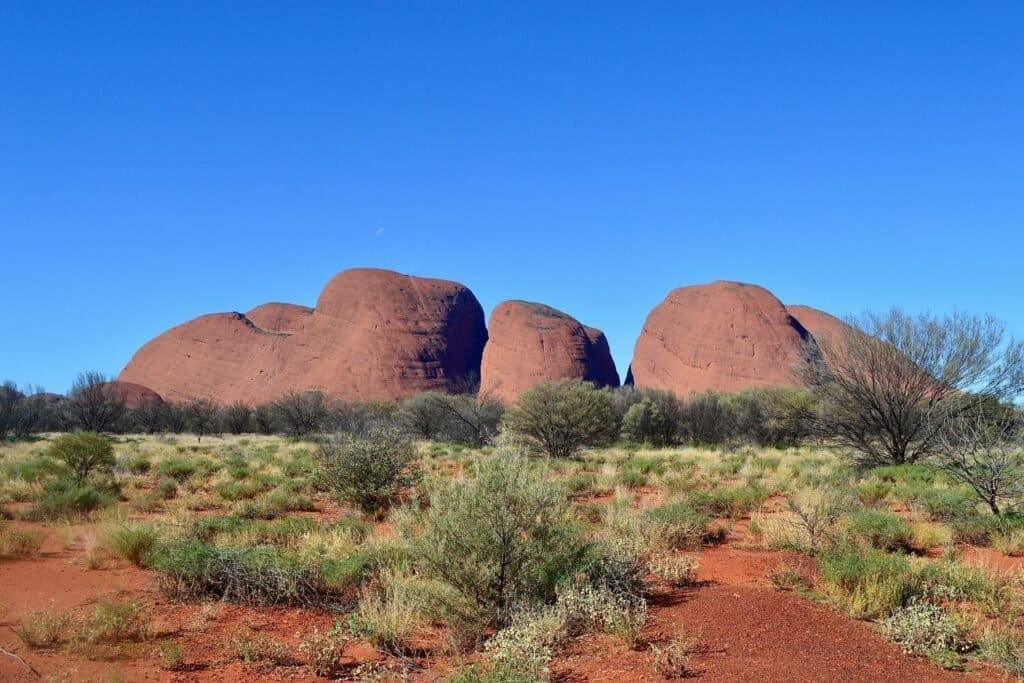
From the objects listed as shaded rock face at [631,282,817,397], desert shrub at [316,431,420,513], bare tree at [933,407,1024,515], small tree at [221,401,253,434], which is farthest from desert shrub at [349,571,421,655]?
shaded rock face at [631,282,817,397]

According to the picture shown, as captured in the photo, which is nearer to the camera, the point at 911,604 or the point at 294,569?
the point at 911,604

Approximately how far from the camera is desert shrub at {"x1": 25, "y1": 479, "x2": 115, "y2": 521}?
10523 mm

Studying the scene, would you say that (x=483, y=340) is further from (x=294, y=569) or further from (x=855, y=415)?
(x=294, y=569)

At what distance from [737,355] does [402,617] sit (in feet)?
210

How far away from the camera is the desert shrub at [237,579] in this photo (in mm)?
6539

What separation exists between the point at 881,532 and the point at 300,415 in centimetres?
3793

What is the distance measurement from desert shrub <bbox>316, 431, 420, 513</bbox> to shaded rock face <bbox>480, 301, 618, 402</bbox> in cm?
5631

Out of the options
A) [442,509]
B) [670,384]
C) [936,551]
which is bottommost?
[936,551]

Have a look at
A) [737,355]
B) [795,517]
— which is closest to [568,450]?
[795,517]

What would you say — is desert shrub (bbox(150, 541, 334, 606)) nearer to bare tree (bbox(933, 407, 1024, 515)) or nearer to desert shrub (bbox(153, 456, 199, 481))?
bare tree (bbox(933, 407, 1024, 515))

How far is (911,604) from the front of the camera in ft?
17.5

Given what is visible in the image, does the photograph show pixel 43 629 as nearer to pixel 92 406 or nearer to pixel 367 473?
pixel 367 473

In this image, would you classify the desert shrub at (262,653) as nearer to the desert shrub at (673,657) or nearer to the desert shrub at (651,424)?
the desert shrub at (673,657)

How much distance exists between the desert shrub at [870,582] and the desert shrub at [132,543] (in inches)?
267
